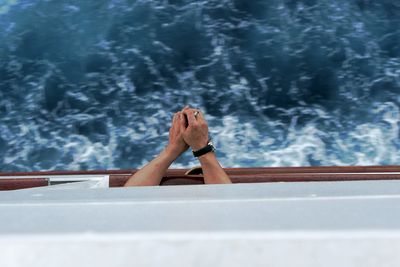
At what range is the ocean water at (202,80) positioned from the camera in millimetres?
2131

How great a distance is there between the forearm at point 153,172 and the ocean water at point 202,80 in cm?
96

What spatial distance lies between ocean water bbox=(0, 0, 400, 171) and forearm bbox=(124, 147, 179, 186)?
96 cm

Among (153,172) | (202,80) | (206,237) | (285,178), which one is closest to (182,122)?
(153,172)

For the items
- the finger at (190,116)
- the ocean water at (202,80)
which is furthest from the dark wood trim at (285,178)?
the ocean water at (202,80)

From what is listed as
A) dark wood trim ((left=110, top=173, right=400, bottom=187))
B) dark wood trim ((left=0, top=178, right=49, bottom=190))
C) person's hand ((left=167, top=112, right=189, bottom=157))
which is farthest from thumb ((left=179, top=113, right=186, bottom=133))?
dark wood trim ((left=0, top=178, right=49, bottom=190))

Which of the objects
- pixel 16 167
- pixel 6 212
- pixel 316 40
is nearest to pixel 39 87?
pixel 16 167

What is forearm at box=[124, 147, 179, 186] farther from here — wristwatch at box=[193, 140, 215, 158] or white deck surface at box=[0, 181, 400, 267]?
white deck surface at box=[0, 181, 400, 267]

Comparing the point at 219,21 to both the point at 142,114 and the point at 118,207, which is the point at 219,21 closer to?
the point at 142,114

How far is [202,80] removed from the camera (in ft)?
7.66

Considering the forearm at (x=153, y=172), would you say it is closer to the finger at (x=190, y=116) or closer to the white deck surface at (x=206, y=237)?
the finger at (x=190, y=116)

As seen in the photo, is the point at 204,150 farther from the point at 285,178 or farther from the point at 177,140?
the point at 285,178

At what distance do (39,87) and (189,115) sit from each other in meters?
1.45

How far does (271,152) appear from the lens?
2.09m

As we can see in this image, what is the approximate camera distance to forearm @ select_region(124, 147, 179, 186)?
38.2 inches
